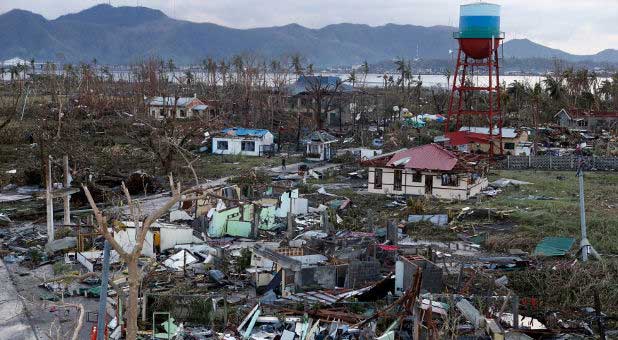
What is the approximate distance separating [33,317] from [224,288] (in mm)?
4100

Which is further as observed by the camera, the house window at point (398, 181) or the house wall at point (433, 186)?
the house window at point (398, 181)

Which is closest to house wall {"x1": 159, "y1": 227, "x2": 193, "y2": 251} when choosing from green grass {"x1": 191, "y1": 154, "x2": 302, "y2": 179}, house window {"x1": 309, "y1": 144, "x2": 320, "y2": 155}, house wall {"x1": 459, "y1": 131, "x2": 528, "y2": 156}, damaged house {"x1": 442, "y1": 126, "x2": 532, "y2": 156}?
green grass {"x1": 191, "y1": 154, "x2": 302, "y2": 179}

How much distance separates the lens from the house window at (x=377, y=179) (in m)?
30.1

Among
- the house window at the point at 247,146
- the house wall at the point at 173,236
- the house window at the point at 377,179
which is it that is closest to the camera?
the house wall at the point at 173,236

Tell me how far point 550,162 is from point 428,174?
10662 millimetres

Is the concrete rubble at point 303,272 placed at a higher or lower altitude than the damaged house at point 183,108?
lower

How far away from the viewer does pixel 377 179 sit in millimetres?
30172

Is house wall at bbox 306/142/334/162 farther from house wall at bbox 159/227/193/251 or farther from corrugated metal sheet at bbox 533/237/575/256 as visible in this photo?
corrugated metal sheet at bbox 533/237/575/256

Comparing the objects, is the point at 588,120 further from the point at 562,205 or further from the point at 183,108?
the point at 183,108

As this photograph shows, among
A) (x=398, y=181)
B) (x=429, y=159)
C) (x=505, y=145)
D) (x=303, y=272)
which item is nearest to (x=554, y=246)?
(x=303, y=272)

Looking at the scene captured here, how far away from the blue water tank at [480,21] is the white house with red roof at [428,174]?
1055cm

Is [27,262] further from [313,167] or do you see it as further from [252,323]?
[313,167]

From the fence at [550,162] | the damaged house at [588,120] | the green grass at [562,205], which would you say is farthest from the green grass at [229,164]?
the damaged house at [588,120]

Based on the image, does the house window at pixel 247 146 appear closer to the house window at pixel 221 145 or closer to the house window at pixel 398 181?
the house window at pixel 221 145
